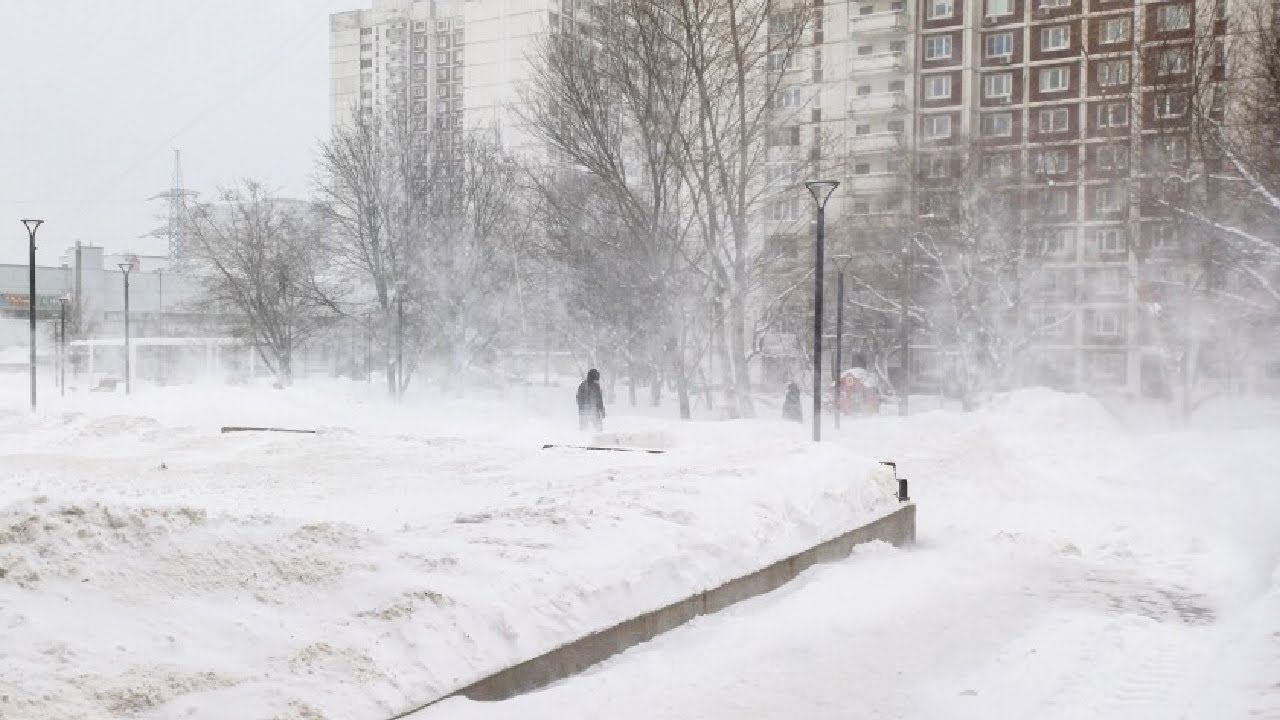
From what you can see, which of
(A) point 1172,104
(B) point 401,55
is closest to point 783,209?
(A) point 1172,104

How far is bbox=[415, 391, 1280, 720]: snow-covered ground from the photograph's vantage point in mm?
5602

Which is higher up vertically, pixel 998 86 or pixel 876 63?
pixel 876 63

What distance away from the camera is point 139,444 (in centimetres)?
1838

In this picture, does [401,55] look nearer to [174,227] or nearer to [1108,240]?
[174,227]

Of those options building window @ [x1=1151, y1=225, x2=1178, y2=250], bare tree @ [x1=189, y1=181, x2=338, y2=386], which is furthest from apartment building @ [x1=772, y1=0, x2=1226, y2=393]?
bare tree @ [x1=189, y1=181, x2=338, y2=386]

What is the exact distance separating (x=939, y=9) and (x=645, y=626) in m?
55.6

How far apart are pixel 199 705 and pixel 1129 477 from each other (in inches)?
581

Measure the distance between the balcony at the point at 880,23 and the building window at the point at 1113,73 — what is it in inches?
406

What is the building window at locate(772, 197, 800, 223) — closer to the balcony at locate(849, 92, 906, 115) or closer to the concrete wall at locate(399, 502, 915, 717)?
the balcony at locate(849, 92, 906, 115)

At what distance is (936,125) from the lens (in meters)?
57.0

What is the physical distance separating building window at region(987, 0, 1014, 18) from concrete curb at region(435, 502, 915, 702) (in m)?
51.4

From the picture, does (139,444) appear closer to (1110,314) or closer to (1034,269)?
(1034,269)

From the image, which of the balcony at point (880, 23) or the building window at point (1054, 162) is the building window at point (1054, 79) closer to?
the building window at point (1054, 162)

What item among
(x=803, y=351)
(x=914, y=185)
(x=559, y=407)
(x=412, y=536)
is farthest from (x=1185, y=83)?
(x=412, y=536)
